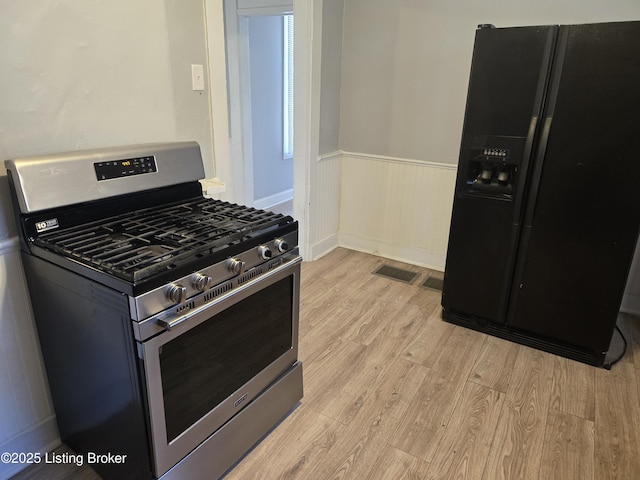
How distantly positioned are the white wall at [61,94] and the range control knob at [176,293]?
0.73 metres

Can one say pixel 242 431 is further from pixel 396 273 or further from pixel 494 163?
pixel 396 273

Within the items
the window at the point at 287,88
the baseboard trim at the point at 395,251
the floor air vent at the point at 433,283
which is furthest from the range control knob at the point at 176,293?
the window at the point at 287,88

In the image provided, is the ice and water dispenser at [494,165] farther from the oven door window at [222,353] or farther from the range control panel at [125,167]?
the range control panel at [125,167]

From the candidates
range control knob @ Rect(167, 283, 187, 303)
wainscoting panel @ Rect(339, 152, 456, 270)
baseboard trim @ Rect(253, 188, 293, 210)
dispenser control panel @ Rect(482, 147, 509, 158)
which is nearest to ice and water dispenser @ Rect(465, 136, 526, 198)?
dispenser control panel @ Rect(482, 147, 509, 158)

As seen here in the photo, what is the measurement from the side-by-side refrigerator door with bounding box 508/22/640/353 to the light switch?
5.76ft

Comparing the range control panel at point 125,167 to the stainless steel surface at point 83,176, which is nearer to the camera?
the stainless steel surface at point 83,176

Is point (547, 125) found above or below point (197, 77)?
below

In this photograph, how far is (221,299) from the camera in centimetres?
139

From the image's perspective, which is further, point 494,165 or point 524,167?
point 494,165

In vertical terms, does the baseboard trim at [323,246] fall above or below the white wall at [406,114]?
below

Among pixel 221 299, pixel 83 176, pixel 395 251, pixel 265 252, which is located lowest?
pixel 395 251

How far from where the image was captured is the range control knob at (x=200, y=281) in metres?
1.28

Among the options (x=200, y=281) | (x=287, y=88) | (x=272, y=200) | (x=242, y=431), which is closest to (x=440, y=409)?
(x=242, y=431)

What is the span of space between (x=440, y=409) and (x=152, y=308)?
1488mm
